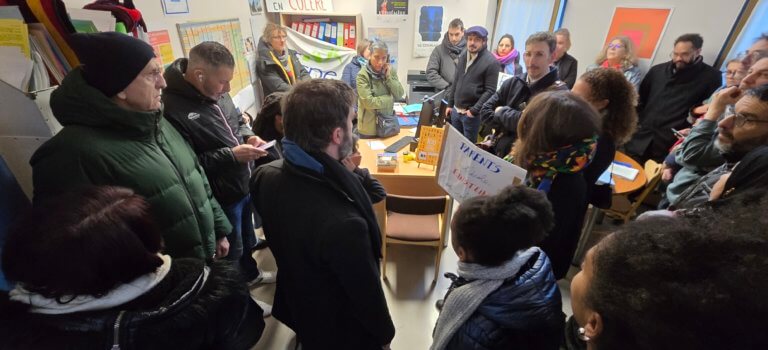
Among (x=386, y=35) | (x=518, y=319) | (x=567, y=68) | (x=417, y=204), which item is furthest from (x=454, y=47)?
(x=518, y=319)

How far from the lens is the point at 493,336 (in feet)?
2.88

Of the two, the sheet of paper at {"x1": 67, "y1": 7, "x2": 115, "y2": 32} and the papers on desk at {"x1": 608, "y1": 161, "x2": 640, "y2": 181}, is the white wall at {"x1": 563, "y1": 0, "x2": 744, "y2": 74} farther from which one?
the sheet of paper at {"x1": 67, "y1": 7, "x2": 115, "y2": 32}

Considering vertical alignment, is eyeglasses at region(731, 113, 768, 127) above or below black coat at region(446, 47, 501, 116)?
above

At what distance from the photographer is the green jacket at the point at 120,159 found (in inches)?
39.1

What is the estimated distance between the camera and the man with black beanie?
996 millimetres

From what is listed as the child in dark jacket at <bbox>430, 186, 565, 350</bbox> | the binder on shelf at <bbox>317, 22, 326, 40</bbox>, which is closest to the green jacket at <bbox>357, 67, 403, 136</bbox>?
the child in dark jacket at <bbox>430, 186, 565, 350</bbox>

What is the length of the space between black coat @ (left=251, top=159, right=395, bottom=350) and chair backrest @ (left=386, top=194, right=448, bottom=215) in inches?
35.8

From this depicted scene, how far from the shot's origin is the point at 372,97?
2859mm

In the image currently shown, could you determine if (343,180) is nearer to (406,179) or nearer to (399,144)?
(406,179)

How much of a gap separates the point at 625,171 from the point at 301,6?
4.34 m

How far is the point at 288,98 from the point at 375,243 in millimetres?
599

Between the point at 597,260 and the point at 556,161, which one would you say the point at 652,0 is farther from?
the point at 597,260

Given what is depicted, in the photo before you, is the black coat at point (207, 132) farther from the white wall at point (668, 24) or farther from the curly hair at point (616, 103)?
the white wall at point (668, 24)

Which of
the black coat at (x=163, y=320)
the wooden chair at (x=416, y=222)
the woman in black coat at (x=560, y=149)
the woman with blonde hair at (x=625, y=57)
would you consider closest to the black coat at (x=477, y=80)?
the woman with blonde hair at (x=625, y=57)
